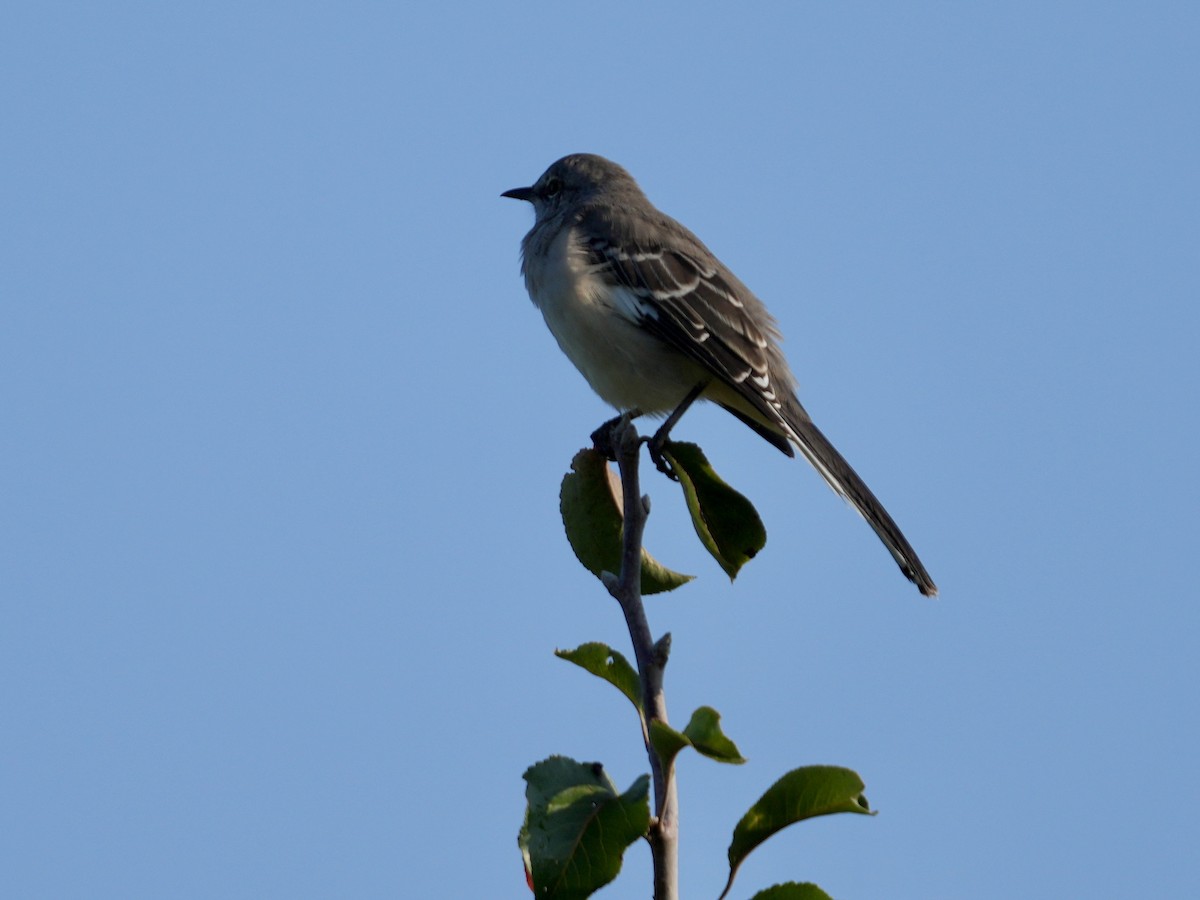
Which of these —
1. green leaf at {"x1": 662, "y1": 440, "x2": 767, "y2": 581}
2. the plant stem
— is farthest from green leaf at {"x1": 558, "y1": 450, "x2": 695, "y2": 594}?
the plant stem

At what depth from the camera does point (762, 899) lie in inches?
86.0

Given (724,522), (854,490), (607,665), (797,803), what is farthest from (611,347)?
(797,803)

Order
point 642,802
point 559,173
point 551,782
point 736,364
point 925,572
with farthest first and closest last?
point 559,173
point 736,364
point 925,572
point 551,782
point 642,802

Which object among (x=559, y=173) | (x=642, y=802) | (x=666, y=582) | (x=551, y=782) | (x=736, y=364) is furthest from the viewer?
(x=559, y=173)

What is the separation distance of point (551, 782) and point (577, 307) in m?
3.68

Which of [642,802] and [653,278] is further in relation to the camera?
[653,278]

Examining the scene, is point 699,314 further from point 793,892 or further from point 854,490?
point 793,892

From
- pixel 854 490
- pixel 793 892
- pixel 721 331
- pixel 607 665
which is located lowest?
pixel 793 892

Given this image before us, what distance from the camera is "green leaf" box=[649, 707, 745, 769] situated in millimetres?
2031

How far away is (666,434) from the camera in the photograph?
436 cm

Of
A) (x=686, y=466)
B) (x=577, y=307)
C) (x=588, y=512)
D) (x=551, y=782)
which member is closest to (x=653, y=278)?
(x=577, y=307)

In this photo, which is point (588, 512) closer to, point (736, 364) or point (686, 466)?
point (686, 466)

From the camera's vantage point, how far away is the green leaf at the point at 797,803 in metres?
2.21

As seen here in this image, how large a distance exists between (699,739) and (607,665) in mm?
347
